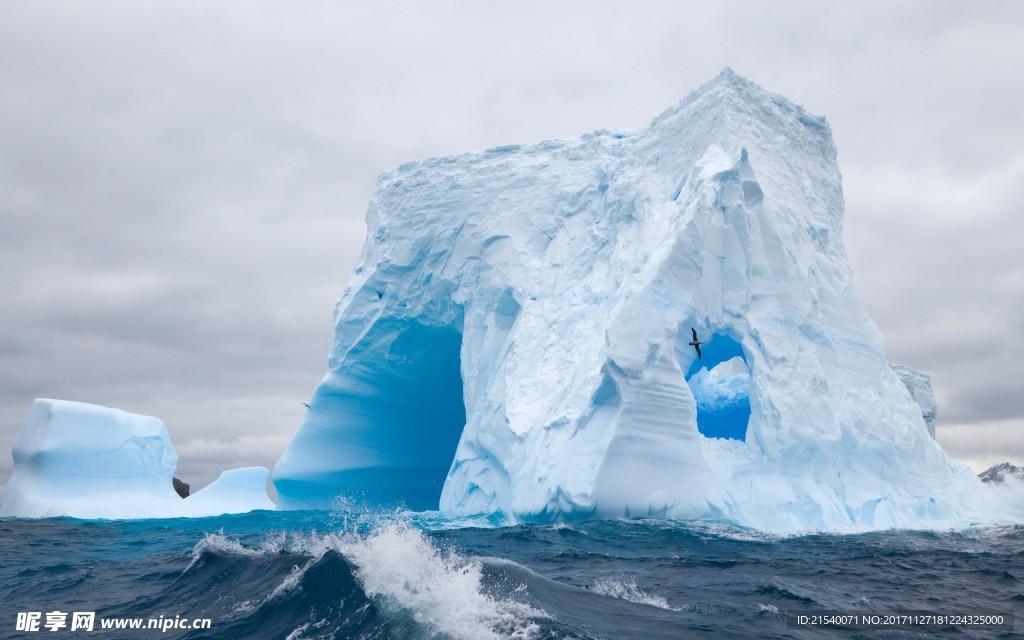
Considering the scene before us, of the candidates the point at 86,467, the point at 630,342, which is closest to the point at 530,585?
the point at 630,342

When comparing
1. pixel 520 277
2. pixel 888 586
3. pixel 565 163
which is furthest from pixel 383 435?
pixel 888 586

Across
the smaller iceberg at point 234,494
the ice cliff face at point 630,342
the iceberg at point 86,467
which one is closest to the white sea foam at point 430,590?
the ice cliff face at point 630,342

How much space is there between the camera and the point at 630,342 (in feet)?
38.8

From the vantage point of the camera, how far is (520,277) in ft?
52.1

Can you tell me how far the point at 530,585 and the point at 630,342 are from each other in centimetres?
650

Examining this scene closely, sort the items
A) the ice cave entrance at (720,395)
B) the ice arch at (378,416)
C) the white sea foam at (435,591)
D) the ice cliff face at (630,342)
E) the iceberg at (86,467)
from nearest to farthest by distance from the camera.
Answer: the white sea foam at (435,591), the ice cliff face at (630,342), the ice cave entrance at (720,395), the iceberg at (86,467), the ice arch at (378,416)

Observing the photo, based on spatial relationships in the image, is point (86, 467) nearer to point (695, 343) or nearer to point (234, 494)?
point (234, 494)

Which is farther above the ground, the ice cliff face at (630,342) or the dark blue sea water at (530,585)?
the ice cliff face at (630,342)

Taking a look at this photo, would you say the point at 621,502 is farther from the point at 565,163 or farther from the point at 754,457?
the point at 565,163

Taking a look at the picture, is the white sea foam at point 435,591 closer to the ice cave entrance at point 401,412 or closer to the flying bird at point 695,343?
the flying bird at point 695,343

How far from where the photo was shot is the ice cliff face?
11.9 metres

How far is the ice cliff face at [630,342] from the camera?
1188cm

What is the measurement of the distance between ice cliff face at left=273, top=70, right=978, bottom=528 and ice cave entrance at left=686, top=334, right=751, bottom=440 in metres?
0.05

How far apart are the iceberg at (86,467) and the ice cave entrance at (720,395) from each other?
11895 millimetres
